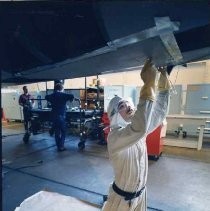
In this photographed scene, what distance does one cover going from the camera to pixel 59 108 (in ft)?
14.2

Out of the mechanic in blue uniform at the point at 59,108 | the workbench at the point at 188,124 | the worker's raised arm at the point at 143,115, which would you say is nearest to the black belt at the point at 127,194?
the worker's raised arm at the point at 143,115

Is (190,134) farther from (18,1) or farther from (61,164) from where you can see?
(18,1)

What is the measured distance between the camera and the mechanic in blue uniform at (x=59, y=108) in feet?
13.9

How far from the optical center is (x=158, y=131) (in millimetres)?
3801

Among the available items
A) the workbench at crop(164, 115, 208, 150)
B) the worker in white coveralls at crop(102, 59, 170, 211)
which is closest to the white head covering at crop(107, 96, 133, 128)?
the worker in white coveralls at crop(102, 59, 170, 211)

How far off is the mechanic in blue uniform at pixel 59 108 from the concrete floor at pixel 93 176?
35 cm

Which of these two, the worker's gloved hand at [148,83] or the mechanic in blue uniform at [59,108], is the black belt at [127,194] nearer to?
the worker's gloved hand at [148,83]

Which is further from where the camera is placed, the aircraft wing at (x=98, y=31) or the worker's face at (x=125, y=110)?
the worker's face at (x=125, y=110)

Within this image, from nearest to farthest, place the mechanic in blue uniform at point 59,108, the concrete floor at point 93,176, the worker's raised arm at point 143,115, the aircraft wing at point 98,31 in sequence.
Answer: the aircraft wing at point 98,31 < the worker's raised arm at point 143,115 < the concrete floor at point 93,176 < the mechanic in blue uniform at point 59,108

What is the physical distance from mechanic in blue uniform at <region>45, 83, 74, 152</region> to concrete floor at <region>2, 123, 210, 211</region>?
35cm

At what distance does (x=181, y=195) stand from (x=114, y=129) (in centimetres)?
174

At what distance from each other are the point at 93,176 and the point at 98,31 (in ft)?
8.40

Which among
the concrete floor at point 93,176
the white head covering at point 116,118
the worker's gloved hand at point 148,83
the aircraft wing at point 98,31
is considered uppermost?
the aircraft wing at point 98,31

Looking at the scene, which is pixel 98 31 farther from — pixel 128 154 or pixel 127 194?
pixel 127 194
